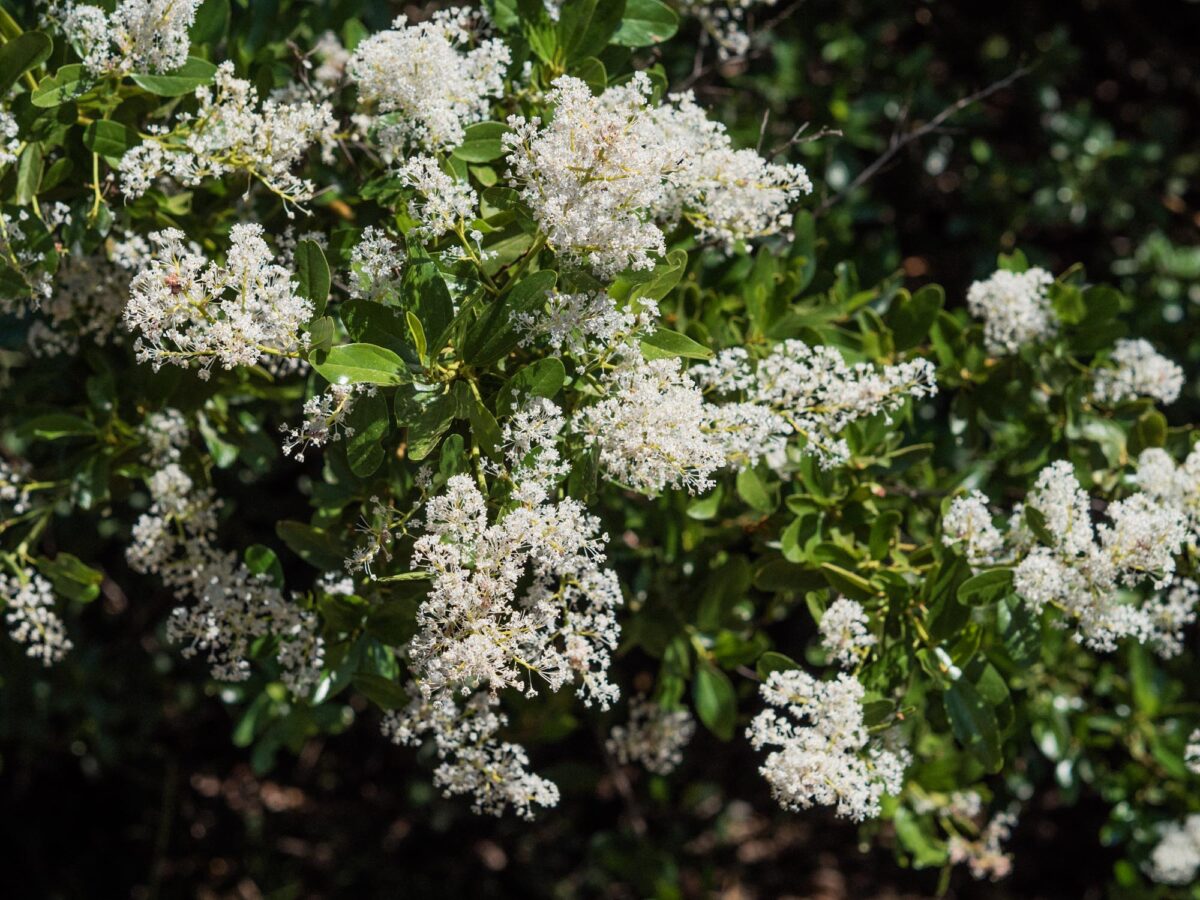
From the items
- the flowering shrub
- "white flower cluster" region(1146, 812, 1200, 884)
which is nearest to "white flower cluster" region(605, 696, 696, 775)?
Answer: the flowering shrub

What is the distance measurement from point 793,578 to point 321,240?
128 centimetres

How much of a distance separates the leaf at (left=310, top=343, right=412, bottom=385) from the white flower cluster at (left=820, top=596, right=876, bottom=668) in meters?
1.00

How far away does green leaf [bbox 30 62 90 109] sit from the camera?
7.02 ft

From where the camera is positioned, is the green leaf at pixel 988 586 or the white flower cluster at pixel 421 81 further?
the green leaf at pixel 988 586

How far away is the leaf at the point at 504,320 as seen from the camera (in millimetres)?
1922

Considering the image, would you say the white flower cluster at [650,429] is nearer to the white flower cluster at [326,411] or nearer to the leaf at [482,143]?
the white flower cluster at [326,411]

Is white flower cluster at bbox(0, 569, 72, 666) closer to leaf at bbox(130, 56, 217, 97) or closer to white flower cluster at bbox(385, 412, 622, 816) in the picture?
white flower cluster at bbox(385, 412, 622, 816)

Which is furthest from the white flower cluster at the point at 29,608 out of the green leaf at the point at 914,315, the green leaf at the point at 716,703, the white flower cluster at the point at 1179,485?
the white flower cluster at the point at 1179,485

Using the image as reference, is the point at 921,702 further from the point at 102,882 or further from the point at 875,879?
the point at 102,882

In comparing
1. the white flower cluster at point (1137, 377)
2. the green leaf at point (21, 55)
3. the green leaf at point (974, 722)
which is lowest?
the green leaf at point (974, 722)

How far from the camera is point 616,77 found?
2.47 meters

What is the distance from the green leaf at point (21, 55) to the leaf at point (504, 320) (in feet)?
3.38

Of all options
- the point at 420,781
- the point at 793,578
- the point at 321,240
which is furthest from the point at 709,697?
the point at 420,781

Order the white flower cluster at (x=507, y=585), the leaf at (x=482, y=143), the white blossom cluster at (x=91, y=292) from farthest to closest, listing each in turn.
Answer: the white blossom cluster at (x=91, y=292), the leaf at (x=482, y=143), the white flower cluster at (x=507, y=585)
